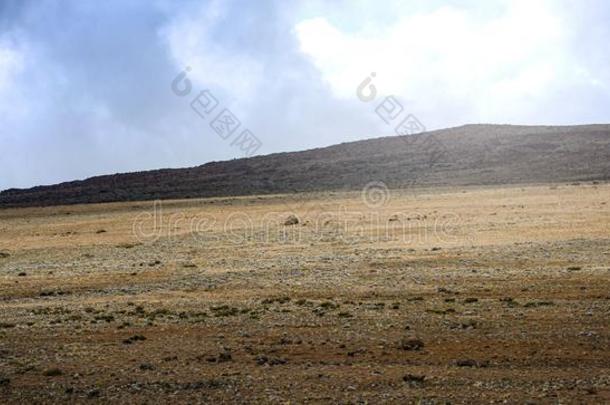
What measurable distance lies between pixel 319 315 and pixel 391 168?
4095 centimetres

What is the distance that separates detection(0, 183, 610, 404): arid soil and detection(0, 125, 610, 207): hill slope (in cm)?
2081

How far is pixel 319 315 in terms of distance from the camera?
14.6 m

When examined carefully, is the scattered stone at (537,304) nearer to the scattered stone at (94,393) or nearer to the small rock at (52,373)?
the scattered stone at (94,393)

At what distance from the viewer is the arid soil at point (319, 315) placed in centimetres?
1059

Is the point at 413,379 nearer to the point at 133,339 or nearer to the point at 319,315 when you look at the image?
A: the point at 319,315

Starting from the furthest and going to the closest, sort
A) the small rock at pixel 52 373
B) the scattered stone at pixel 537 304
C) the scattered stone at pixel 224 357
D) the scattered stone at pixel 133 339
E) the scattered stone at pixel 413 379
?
1. the scattered stone at pixel 537 304
2. the scattered stone at pixel 133 339
3. the scattered stone at pixel 224 357
4. the small rock at pixel 52 373
5. the scattered stone at pixel 413 379

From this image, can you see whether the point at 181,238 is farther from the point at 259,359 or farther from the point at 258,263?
the point at 259,359

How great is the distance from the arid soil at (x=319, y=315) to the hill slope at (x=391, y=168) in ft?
68.3

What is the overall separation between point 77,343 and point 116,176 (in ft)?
163
